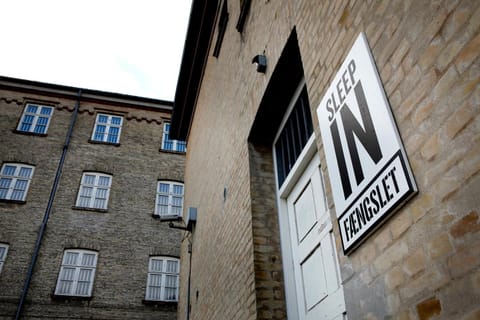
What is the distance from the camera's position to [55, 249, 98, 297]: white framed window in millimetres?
13797

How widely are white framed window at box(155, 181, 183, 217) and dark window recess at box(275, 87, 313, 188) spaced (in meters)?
12.3

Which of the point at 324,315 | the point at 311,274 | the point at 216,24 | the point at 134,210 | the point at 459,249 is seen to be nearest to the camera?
the point at 459,249

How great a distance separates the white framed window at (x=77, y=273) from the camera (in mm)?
13797

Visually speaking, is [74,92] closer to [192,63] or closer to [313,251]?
[192,63]

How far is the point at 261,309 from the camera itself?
3.94 metres

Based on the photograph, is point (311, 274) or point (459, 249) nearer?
point (459, 249)

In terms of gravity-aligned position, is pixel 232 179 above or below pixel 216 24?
below

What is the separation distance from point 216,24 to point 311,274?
636 cm

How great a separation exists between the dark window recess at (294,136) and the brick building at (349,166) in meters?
0.02

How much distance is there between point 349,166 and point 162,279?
44.3 ft

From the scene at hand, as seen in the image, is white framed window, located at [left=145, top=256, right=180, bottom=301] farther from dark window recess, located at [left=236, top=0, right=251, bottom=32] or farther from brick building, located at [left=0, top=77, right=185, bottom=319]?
dark window recess, located at [left=236, top=0, right=251, bottom=32]

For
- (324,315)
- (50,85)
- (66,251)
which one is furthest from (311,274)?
(50,85)

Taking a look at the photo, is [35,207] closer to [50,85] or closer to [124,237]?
[124,237]

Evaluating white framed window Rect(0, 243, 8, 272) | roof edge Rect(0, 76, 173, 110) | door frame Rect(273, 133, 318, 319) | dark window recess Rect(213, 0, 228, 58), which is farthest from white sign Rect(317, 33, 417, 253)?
roof edge Rect(0, 76, 173, 110)
